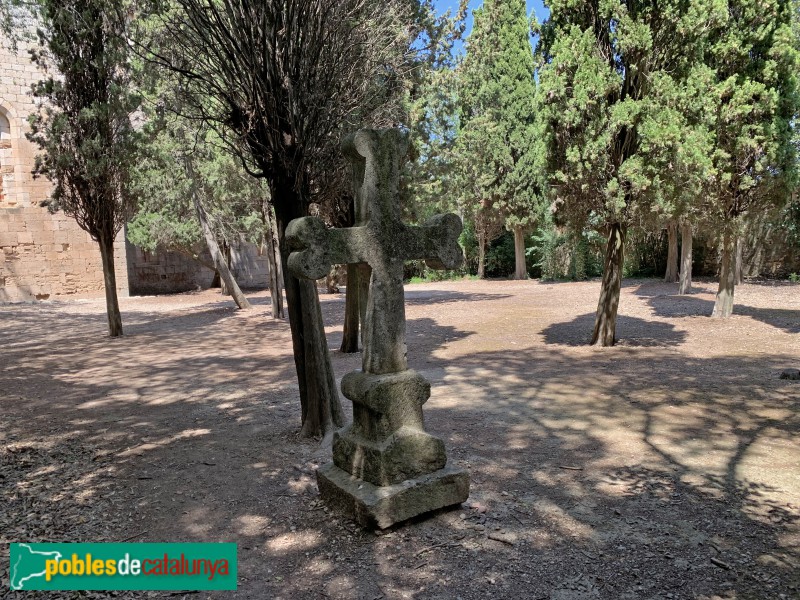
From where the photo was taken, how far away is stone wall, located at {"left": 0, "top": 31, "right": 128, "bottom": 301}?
19453 millimetres

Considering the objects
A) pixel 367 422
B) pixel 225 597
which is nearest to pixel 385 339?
pixel 367 422

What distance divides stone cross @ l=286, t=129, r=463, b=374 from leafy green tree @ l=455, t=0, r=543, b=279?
19.9 meters

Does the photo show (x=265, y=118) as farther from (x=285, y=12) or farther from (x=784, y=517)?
(x=784, y=517)

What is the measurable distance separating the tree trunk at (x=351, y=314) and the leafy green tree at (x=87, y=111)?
5.58 m

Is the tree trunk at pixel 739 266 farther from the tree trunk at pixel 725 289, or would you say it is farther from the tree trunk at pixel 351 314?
the tree trunk at pixel 351 314

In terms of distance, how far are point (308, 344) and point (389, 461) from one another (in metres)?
2.10

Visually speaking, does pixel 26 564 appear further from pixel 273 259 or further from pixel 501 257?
pixel 501 257

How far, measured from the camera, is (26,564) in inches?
116

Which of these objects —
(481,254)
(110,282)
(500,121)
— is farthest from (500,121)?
(110,282)

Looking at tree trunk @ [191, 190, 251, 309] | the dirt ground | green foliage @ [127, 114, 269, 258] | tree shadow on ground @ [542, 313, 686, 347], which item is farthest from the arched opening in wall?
tree shadow on ground @ [542, 313, 686, 347]

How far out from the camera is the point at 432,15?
1405 cm

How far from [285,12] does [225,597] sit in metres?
4.40

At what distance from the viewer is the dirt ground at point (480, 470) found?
9.16 feet

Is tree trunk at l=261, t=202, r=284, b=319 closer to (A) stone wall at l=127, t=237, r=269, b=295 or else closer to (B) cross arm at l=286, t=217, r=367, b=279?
(A) stone wall at l=127, t=237, r=269, b=295
